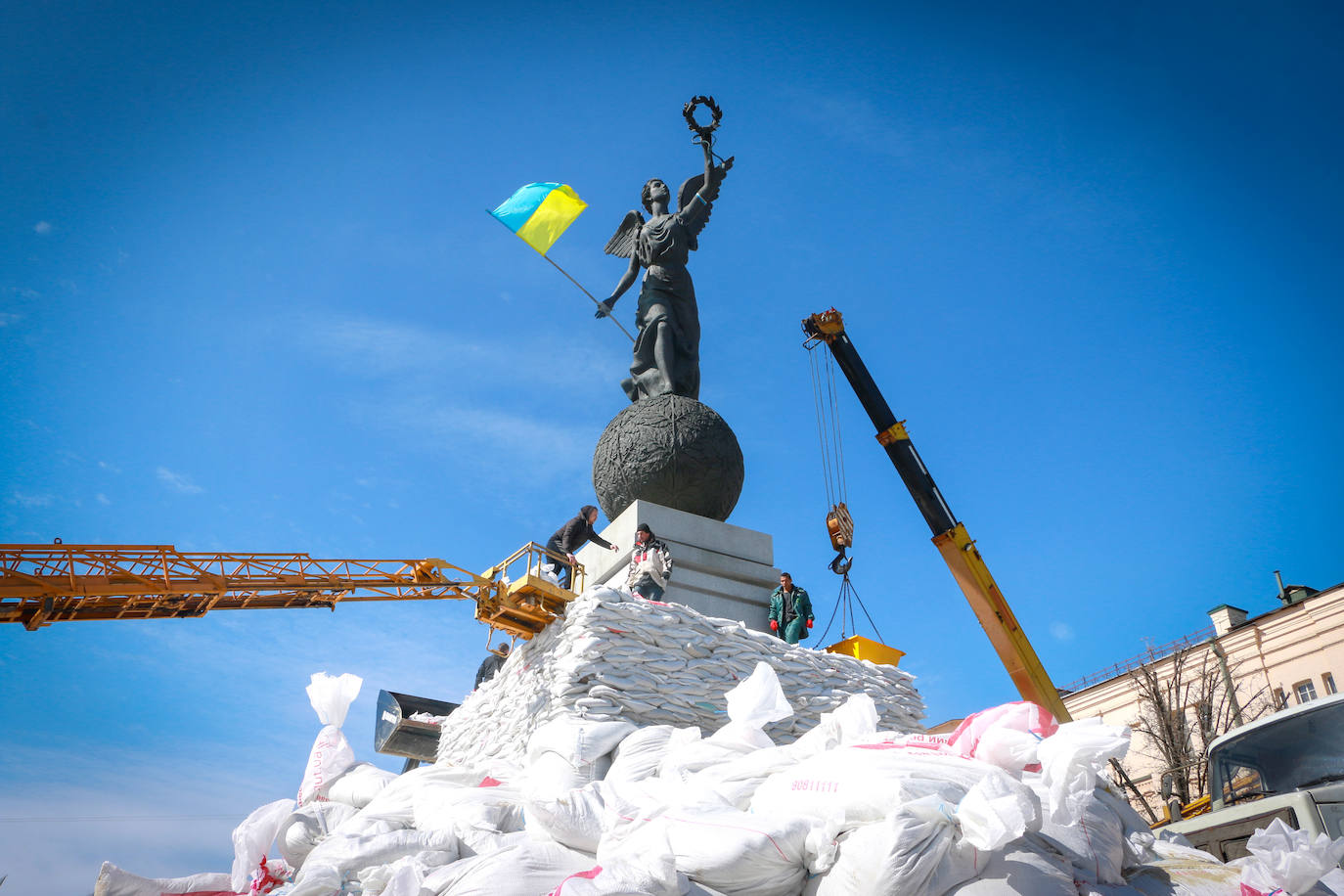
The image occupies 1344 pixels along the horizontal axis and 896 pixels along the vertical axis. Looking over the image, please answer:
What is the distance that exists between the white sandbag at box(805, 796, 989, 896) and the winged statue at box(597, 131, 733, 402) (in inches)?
283

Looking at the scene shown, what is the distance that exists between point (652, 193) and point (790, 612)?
5.18 meters

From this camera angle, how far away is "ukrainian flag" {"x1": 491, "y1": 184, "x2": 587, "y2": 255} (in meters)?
11.6

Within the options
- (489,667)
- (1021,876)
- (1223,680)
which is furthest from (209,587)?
(1223,680)

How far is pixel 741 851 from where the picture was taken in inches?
132

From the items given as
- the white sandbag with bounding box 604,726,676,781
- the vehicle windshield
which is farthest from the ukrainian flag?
the vehicle windshield

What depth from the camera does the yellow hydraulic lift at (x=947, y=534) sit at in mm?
10781

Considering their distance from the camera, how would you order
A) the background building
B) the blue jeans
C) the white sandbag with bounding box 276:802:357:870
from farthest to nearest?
1. the background building
2. the blue jeans
3. the white sandbag with bounding box 276:802:357:870

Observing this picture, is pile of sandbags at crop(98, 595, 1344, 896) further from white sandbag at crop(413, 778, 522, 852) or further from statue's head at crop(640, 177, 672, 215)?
statue's head at crop(640, 177, 672, 215)

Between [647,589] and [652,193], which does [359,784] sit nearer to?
[647,589]

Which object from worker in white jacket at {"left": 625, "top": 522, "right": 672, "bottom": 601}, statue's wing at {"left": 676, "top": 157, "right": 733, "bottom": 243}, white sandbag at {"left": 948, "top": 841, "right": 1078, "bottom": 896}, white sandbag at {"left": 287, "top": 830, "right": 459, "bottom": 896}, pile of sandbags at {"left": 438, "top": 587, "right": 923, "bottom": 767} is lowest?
white sandbag at {"left": 948, "top": 841, "right": 1078, "bottom": 896}

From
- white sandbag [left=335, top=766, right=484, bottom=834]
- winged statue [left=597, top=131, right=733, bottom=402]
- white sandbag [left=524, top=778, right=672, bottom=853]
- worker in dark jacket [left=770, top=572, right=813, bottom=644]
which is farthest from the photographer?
winged statue [left=597, top=131, right=733, bottom=402]

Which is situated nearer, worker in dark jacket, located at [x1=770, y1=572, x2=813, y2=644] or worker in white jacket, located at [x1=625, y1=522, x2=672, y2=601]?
worker in white jacket, located at [x1=625, y1=522, x2=672, y2=601]

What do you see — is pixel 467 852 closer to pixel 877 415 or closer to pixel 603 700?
pixel 603 700

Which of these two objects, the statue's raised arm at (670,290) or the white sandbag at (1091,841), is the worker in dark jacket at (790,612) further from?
the white sandbag at (1091,841)
